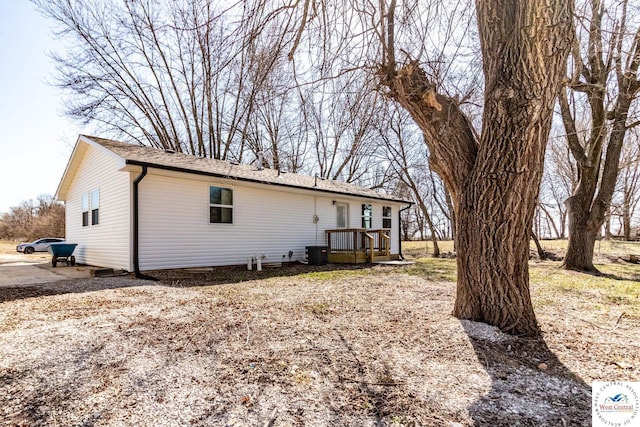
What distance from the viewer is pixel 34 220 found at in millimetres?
29188

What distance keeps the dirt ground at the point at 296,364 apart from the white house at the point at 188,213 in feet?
11.2

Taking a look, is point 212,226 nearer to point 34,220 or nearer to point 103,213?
point 103,213

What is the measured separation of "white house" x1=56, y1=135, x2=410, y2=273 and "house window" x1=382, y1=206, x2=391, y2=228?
2.08 meters

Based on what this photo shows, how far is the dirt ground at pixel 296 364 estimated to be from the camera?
1.97m

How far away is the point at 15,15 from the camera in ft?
22.8

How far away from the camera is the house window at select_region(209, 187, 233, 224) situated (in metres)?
9.18

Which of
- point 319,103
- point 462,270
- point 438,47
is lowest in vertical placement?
point 462,270

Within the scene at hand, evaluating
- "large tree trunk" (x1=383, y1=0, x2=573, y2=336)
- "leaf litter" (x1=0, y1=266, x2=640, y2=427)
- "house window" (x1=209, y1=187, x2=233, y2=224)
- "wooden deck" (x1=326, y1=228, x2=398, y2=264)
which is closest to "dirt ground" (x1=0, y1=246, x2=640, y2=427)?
"leaf litter" (x1=0, y1=266, x2=640, y2=427)

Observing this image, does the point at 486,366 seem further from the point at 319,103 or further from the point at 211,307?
the point at 319,103

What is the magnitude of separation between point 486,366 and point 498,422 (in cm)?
83

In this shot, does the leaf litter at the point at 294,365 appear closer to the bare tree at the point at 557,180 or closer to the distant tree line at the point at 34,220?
the bare tree at the point at 557,180

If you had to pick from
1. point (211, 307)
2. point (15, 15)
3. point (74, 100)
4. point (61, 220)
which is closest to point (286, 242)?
point (211, 307)

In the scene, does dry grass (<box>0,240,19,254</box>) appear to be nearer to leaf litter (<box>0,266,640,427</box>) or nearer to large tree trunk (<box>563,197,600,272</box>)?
leaf litter (<box>0,266,640,427</box>)

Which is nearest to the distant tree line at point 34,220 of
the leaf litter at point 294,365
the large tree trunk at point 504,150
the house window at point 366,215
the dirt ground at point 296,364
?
the house window at point 366,215
